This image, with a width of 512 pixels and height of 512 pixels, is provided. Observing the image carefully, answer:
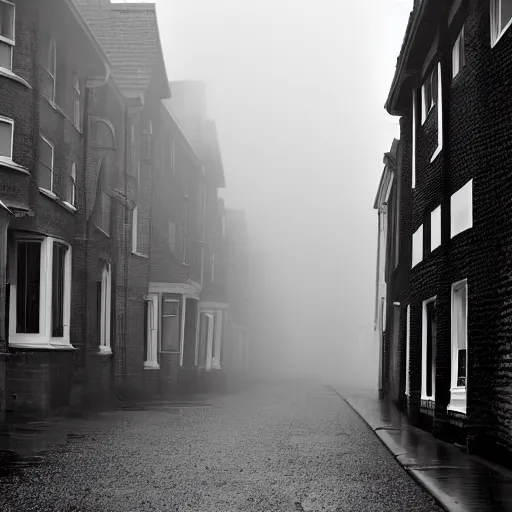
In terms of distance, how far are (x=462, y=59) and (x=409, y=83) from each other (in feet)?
15.9

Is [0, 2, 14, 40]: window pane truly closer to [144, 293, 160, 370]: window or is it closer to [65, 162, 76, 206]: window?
[65, 162, 76, 206]: window

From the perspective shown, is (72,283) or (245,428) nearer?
(245,428)

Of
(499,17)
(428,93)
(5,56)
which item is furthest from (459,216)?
(5,56)

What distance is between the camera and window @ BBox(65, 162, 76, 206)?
21453 mm

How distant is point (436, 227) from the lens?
52.9 feet

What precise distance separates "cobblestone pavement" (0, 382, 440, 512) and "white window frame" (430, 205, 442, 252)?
3117 millimetres

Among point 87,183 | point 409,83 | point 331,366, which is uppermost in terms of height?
point 409,83

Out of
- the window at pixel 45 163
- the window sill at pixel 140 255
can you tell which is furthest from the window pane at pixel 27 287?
the window sill at pixel 140 255

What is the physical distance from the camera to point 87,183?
74.1 feet

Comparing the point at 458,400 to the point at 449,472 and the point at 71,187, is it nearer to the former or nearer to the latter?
the point at 449,472

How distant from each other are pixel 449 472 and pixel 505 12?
17.5ft

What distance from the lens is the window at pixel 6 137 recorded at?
57.9ft

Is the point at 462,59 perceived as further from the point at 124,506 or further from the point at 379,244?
the point at 379,244

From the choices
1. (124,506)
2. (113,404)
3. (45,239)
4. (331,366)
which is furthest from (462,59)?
(331,366)
